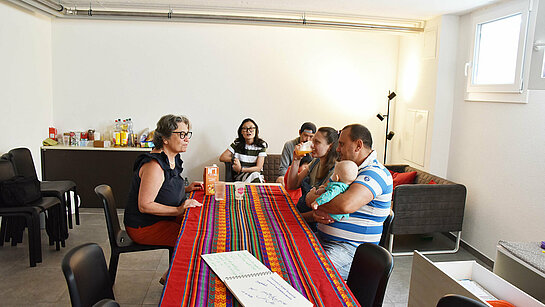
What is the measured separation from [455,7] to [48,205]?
436cm

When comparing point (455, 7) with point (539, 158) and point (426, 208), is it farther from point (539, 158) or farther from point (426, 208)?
point (426, 208)

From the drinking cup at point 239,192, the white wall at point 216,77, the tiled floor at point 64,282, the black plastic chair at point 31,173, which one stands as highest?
the white wall at point 216,77

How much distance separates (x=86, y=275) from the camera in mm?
1703

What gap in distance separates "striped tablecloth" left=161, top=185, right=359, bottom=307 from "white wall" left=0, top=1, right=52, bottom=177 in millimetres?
2810

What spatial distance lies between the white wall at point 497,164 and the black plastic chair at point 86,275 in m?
3.33

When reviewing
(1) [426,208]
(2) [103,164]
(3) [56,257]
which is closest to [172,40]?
(2) [103,164]

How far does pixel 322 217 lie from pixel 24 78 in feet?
13.3

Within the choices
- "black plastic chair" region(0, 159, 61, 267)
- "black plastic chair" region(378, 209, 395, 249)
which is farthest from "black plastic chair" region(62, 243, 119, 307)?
"black plastic chair" region(0, 159, 61, 267)

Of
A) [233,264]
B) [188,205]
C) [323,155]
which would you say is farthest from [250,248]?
[323,155]

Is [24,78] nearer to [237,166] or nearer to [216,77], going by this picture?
[216,77]

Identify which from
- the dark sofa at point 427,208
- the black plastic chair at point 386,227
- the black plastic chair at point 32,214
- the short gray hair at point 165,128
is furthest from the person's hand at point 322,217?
the black plastic chair at point 32,214

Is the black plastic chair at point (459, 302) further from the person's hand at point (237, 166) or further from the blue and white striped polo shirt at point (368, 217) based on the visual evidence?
the person's hand at point (237, 166)

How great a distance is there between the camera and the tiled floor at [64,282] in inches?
120

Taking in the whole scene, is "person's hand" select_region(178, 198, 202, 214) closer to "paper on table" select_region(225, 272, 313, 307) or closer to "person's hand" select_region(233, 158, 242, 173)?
"paper on table" select_region(225, 272, 313, 307)
